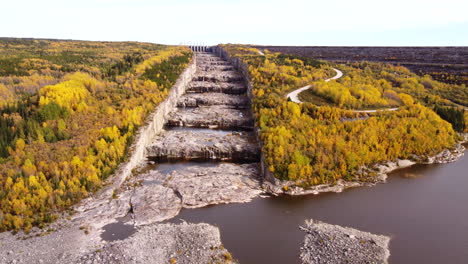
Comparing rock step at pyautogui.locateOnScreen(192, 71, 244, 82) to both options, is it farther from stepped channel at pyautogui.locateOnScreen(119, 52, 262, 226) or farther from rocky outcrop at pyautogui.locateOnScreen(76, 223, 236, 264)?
rocky outcrop at pyautogui.locateOnScreen(76, 223, 236, 264)

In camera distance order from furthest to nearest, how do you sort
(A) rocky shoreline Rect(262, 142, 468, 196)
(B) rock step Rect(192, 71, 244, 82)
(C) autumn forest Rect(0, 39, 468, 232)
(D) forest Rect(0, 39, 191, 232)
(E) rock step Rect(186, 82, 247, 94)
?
(B) rock step Rect(192, 71, 244, 82), (E) rock step Rect(186, 82, 247, 94), (A) rocky shoreline Rect(262, 142, 468, 196), (C) autumn forest Rect(0, 39, 468, 232), (D) forest Rect(0, 39, 191, 232)

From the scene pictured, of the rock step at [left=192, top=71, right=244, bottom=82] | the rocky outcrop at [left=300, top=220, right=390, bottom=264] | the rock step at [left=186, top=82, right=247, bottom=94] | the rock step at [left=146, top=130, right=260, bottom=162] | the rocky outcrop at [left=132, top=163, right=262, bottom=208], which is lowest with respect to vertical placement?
the rocky outcrop at [left=300, top=220, right=390, bottom=264]

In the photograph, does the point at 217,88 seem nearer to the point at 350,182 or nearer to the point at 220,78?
the point at 220,78

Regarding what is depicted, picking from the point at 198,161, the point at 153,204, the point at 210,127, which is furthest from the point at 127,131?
the point at 210,127

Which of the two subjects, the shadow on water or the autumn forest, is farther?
the autumn forest

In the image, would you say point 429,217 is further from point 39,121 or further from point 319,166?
point 39,121

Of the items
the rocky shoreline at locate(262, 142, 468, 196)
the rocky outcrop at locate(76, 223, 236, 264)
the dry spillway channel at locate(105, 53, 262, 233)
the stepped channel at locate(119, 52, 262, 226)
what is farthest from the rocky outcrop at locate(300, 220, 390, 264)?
the stepped channel at locate(119, 52, 262, 226)
